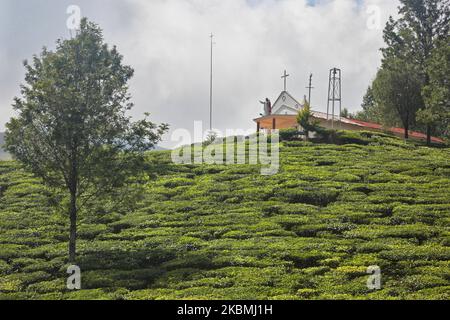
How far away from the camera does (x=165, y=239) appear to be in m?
25.3

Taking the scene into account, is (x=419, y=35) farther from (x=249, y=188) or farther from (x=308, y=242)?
(x=308, y=242)

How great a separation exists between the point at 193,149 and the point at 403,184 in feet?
67.9

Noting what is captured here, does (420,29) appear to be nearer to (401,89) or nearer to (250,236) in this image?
(401,89)

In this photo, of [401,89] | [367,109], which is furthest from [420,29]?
[367,109]

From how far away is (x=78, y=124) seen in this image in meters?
22.4

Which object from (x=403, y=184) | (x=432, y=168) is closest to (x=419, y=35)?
(x=432, y=168)

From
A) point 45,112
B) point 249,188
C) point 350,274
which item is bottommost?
point 350,274

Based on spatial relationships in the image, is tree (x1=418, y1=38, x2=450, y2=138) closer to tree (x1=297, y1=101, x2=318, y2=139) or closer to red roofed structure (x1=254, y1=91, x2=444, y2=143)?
tree (x1=297, y1=101, x2=318, y2=139)

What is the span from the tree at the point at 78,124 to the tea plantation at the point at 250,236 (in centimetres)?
148

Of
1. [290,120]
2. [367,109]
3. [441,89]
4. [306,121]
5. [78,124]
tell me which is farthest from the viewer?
[367,109]

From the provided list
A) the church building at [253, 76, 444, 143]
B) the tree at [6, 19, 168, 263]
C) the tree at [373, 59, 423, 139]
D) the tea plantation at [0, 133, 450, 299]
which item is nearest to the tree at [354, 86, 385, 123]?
the church building at [253, 76, 444, 143]

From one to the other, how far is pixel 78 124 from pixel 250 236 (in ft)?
29.4

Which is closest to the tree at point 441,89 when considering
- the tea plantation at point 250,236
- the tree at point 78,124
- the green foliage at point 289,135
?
the tea plantation at point 250,236

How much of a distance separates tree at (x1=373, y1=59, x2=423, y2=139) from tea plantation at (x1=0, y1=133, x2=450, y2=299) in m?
19.5
